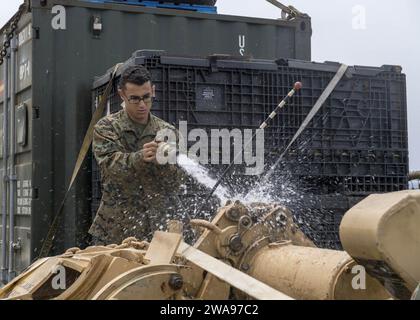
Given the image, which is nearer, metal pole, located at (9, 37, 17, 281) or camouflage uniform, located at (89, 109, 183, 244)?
camouflage uniform, located at (89, 109, 183, 244)

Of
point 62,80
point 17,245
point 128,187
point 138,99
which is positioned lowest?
point 17,245

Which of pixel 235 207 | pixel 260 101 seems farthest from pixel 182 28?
pixel 235 207

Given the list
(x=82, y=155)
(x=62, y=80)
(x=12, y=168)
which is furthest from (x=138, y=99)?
(x=12, y=168)

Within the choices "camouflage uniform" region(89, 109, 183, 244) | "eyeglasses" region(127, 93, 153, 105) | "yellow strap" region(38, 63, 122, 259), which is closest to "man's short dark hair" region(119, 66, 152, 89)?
"eyeglasses" region(127, 93, 153, 105)

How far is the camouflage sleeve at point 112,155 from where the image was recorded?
4.52 metres

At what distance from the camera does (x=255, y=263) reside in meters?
3.15

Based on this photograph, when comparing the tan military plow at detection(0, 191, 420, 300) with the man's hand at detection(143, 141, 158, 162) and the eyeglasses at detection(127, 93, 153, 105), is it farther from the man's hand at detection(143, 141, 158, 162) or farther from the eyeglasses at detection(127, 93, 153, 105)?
the eyeglasses at detection(127, 93, 153, 105)

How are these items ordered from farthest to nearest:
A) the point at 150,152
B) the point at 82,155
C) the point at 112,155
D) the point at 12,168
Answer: the point at 12,168
the point at 82,155
the point at 112,155
the point at 150,152

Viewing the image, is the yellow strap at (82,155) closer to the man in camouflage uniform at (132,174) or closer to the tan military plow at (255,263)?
the man in camouflage uniform at (132,174)

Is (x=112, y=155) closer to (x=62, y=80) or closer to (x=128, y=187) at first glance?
(x=128, y=187)

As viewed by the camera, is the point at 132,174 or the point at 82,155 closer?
the point at 132,174

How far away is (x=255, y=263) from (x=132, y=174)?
164 centimetres

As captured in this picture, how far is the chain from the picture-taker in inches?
280
